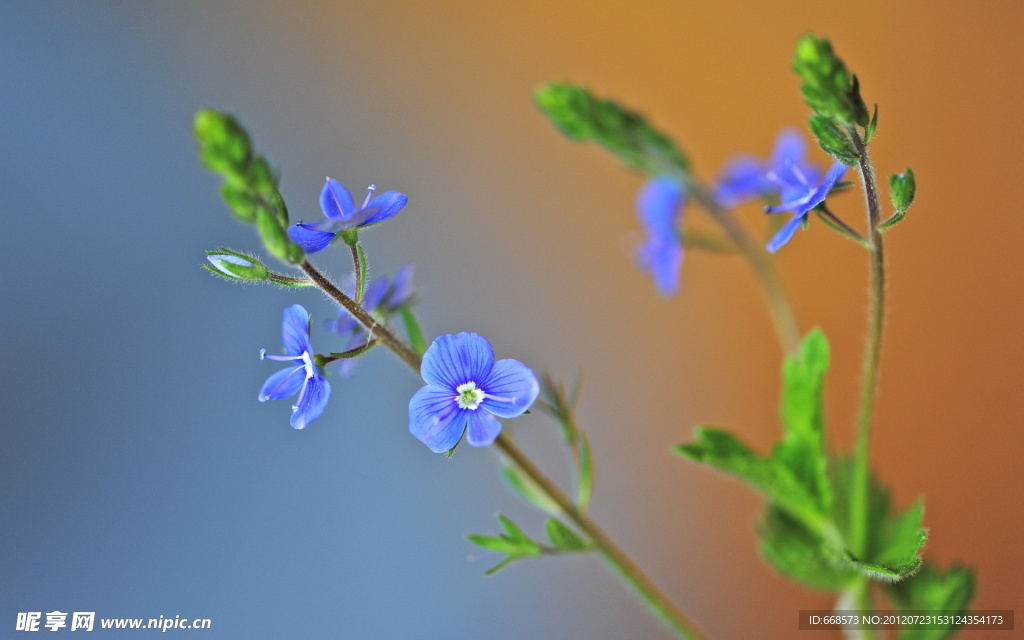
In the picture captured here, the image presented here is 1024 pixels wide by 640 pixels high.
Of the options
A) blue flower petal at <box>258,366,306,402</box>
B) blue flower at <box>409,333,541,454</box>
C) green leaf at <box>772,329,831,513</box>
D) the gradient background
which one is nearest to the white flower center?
blue flower at <box>409,333,541,454</box>

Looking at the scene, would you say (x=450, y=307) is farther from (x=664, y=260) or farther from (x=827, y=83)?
(x=827, y=83)

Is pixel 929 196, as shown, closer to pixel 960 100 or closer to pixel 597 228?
pixel 960 100

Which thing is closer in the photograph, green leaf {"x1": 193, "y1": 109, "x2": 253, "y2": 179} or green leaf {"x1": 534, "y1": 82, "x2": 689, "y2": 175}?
green leaf {"x1": 193, "y1": 109, "x2": 253, "y2": 179}

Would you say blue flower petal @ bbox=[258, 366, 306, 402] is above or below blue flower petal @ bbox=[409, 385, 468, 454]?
above

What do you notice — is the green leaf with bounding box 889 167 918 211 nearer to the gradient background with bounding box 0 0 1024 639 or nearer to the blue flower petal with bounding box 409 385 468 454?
the blue flower petal with bounding box 409 385 468 454

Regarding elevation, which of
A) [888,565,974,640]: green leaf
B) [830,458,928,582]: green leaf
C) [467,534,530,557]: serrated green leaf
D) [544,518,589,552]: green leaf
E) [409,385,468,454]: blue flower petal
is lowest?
[888,565,974,640]: green leaf

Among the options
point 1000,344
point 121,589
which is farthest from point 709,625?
point 121,589
